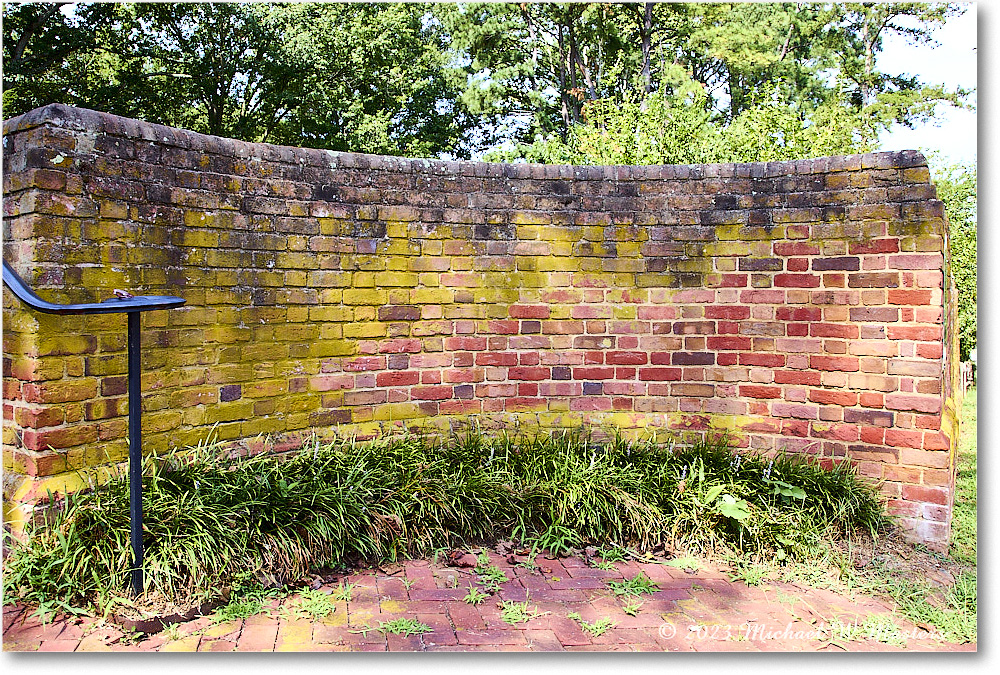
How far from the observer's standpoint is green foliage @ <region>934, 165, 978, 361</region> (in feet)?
21.8

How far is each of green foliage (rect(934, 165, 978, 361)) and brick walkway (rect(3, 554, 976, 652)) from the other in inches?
163

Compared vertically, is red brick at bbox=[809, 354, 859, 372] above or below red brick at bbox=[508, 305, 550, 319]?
below

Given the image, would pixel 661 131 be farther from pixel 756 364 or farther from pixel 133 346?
pixel 133 346

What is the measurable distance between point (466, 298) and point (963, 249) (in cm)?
486

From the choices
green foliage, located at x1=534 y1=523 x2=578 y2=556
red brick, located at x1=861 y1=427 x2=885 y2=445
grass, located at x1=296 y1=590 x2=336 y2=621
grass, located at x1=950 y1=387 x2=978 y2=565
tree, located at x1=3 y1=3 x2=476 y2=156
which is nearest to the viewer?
grass, located at x1=296 y1=590 x2=336 y2=621

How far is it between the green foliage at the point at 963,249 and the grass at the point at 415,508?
3461 mm

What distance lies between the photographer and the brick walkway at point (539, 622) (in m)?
2.97

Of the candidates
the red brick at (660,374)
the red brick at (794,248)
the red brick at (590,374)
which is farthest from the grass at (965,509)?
the red brick at (590,374)

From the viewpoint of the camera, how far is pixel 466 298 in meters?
4.88

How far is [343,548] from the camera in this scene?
3656 millimetres

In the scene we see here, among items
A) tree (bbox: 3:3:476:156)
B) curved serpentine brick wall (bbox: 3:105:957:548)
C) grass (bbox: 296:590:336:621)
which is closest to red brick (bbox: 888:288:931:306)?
curved serpentine brick wall (bbox: 3:105:957:548)

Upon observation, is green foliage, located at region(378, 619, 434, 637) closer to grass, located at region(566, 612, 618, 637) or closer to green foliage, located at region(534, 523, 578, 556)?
grass, located at region(566, 612, 618, 637)

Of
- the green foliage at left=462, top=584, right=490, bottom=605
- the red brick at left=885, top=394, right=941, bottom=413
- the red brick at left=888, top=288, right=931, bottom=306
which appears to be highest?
the red brick at left=888, top=288, right=931, bottom=306

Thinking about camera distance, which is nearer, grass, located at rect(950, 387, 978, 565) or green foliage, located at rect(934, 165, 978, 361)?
grass, located at rect(950, 387, 978, 565)
